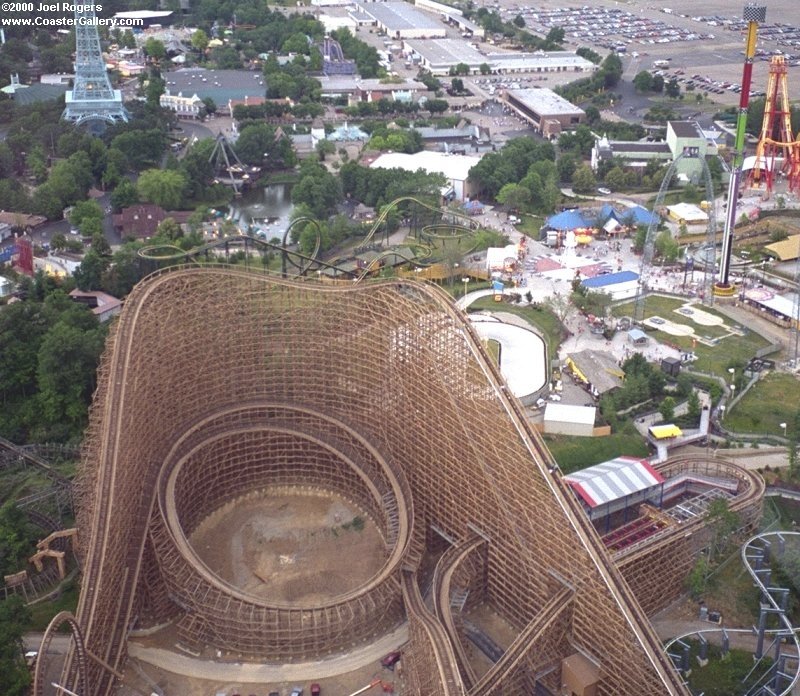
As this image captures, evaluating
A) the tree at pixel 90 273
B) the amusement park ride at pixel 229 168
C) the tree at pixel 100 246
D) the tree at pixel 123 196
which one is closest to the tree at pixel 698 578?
the tree at pixel 90 273

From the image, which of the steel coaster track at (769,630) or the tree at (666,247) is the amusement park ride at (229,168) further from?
the steel coaster track at (769,630)

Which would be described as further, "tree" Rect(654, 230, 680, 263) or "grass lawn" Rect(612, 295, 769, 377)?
"tree" Rect(654, 230, 680, 263)

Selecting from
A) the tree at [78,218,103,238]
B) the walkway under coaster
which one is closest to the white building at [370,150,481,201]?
the tree at [78,218,103,238]

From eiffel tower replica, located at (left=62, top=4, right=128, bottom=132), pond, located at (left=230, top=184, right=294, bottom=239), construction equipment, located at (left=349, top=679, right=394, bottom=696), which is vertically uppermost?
eiffel tower replica, located at (left=62, top=4, right=128, bottom=132)

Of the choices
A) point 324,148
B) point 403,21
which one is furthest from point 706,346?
point 403,21

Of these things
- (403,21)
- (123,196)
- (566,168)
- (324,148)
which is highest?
(403,21)

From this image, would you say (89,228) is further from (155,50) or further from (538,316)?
(155,50)

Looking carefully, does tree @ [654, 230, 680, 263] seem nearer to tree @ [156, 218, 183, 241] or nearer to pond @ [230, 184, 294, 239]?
pond @ [230, 184, 294, 239]
